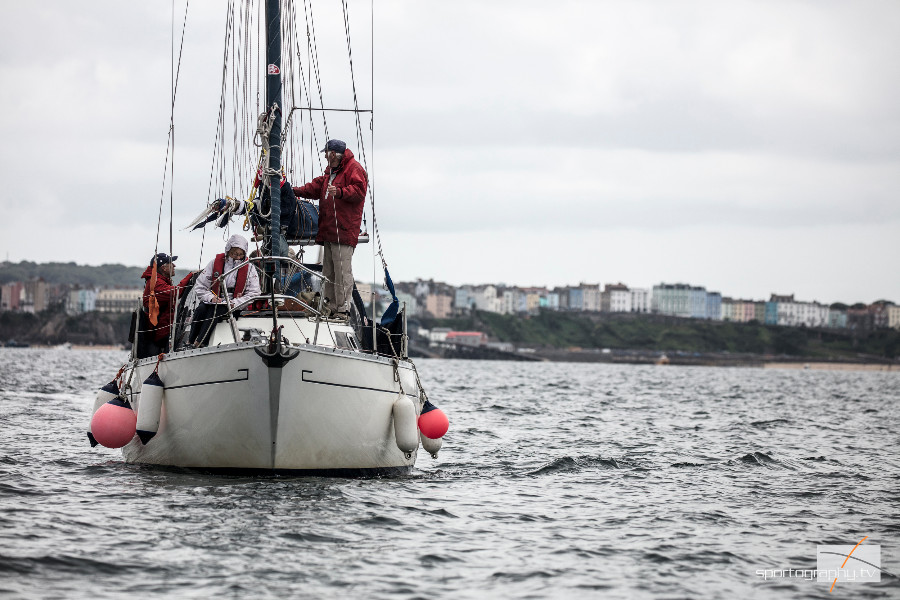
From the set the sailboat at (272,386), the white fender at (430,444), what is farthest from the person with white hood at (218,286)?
the white fender at (430,444)

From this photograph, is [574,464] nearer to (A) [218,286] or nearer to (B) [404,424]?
(B) [404,424]

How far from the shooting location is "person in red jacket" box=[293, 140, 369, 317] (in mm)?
15727

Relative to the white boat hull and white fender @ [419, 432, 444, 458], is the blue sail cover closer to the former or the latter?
white fender @ [419, 432, 444, 458]

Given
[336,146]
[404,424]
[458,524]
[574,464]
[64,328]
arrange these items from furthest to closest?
[64,328] < [574,464] < [336,146] < [404,424] < [458,524]

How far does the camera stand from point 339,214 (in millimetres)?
15922

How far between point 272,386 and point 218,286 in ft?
10.4

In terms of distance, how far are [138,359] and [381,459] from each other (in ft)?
11.9

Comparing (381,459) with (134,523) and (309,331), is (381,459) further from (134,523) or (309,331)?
(134,523)

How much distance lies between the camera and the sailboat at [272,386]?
12664 mm

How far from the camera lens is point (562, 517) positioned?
12.5m

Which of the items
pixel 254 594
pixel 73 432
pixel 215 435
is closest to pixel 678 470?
pixel 215 435

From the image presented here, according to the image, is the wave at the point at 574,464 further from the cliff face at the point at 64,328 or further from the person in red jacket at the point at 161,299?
the cliff face at the point at 64,328

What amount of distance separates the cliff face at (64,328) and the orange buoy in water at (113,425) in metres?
165

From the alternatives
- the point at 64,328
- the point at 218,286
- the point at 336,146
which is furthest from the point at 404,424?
the point at 64,328
